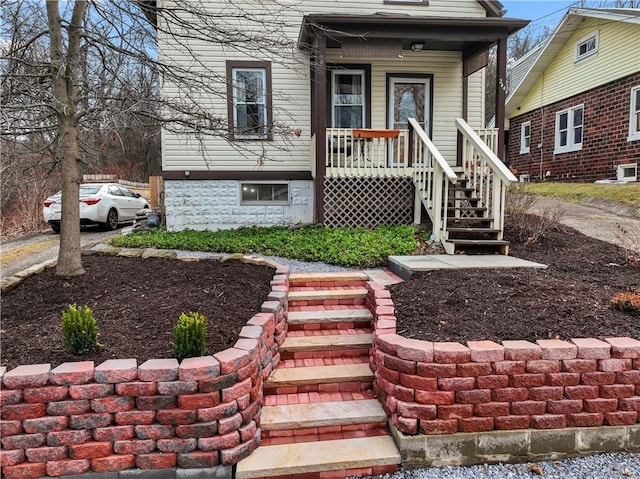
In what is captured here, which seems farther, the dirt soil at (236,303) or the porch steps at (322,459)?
the dirt soil at (236,303)

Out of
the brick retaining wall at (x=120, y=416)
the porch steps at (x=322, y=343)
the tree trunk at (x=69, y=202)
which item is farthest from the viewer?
the tree trunk at (x=69, y=202)

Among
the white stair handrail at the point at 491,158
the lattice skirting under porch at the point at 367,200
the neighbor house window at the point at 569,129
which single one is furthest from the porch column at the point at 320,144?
the neighbor house window at the point at 569,129

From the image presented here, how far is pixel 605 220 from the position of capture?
25.6ft

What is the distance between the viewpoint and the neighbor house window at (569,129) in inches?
535

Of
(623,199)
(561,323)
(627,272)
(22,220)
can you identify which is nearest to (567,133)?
(623,199)

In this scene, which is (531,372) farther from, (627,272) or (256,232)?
(256,232)

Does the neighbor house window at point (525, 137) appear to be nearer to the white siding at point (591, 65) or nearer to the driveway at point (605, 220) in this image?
the white siding at point (591, 65)

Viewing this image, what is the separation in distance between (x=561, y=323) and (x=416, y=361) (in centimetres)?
135

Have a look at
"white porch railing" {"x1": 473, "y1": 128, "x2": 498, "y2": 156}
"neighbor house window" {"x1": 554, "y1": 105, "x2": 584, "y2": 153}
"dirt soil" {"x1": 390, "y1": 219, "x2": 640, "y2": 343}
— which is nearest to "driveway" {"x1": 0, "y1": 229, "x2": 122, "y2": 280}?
"dirt soil" {"x1": 390, "y1": 219, "x2": 640, "y2": 343}

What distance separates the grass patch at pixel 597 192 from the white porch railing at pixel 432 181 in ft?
15.0

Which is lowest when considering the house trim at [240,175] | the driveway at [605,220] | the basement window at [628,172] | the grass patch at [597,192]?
the driveway at [605,220]

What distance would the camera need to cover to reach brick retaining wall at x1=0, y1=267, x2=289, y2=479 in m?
2.29

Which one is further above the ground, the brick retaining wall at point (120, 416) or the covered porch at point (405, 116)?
the covered porch at point (405, 116)

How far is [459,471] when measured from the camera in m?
2.54
